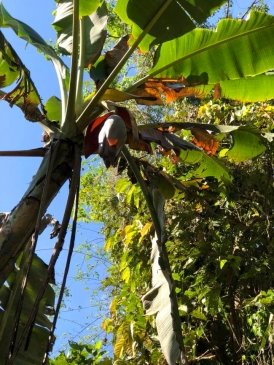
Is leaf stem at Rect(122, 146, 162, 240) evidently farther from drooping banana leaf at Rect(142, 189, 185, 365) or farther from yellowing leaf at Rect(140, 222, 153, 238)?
yellowing leaf at Rect(140, 222, 153, 238)

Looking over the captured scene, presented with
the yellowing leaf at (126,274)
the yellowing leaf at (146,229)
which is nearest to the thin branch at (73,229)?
the yellowing leaf at (146,229)

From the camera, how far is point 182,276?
12.8ft

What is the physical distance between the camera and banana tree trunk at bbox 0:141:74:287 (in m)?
2.14

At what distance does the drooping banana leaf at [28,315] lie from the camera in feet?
7.89

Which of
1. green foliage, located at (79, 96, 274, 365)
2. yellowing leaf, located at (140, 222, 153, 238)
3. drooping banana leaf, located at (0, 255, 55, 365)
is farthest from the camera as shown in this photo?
yellowing leaf, located at (140, 222, 153, 238)

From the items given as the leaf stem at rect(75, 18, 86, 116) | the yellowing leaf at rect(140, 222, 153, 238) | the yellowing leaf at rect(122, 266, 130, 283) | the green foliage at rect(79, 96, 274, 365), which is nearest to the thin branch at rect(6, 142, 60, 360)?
the leaf stem at rect(75, 18, 86, 116)

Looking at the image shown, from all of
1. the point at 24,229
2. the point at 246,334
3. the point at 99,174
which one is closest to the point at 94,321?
the point at 99,174

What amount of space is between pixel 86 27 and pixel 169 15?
0.74 metres

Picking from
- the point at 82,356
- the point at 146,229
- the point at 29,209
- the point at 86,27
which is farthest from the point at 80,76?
the point at 82,356

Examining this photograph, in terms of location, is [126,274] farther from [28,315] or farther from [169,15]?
[169,15]

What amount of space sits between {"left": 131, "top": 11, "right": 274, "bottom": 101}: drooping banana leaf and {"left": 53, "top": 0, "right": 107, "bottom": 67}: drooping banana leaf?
1.08ft

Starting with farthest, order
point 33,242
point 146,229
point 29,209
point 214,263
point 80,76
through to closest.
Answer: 1. point 146,229
2. point 214,263
3. point 80,76
4. point 29,209
5. point 33,242

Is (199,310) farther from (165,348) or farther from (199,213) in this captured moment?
(165,348)

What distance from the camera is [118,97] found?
2576mm
